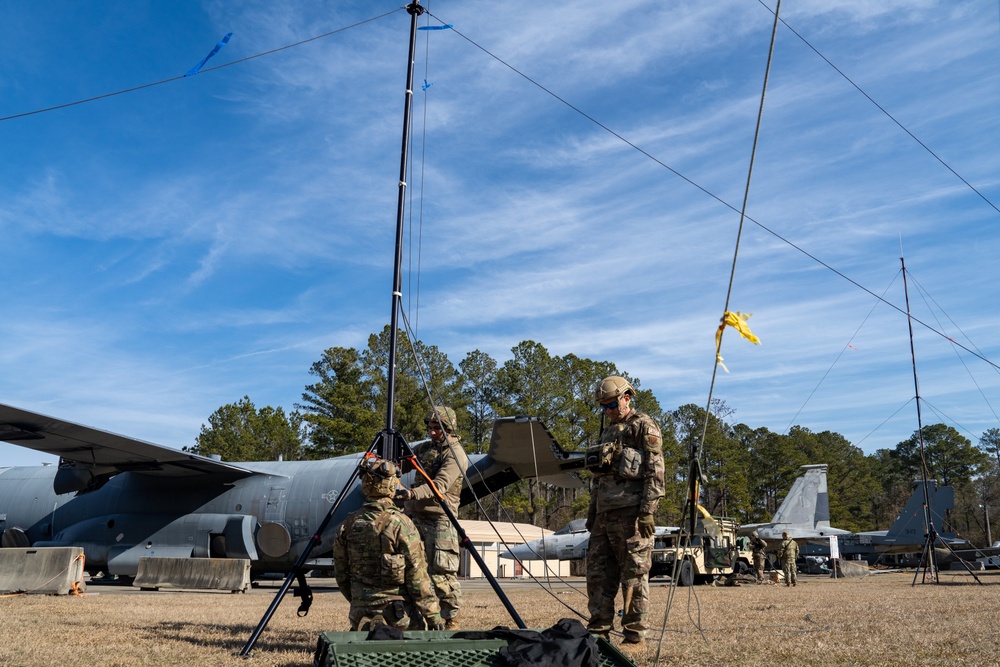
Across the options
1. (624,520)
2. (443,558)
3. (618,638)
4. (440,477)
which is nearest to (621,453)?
(624,520)

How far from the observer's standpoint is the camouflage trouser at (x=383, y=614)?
223 inches

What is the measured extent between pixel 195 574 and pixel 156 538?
2.92 metres

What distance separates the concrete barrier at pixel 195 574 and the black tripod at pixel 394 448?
8654mm

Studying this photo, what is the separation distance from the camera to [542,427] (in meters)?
11.7

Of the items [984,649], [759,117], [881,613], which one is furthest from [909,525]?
[759,117]

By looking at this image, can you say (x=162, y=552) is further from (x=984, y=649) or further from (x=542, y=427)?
(x=984, y=649)

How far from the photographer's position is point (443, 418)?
300 inches

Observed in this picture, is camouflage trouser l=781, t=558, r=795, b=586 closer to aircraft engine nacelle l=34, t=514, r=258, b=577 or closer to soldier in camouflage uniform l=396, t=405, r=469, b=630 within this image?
aircraft engine nacelle l=34, t=514, r=258, b=577

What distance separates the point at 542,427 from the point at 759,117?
7480 millimetres

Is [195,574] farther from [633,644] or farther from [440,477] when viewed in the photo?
[633,644]

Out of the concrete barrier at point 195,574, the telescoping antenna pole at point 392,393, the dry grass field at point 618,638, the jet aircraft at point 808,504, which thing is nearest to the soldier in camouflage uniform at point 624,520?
the dry grass field at point 618,638

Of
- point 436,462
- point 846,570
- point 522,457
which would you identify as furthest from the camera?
point 846,570

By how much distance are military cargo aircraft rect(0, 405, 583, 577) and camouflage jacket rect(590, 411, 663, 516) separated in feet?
27.9

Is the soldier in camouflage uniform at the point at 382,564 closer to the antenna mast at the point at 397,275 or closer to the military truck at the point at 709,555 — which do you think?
the antenna mast at the point at 397,275
